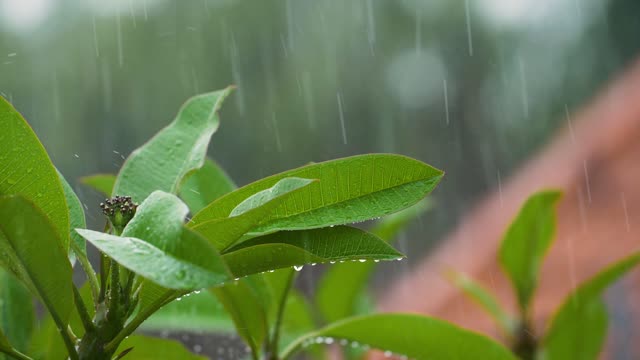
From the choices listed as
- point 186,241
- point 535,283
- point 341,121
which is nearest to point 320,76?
point 341,121

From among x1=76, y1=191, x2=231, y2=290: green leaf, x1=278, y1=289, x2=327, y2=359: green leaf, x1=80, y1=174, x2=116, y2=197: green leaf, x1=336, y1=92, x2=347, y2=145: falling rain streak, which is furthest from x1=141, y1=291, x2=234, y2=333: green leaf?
x1=336, y1=92, x2=347, y2=145: falling rain streak

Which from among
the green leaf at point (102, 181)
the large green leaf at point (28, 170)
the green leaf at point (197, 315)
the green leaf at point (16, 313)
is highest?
the large green leaf at point (28, 170)

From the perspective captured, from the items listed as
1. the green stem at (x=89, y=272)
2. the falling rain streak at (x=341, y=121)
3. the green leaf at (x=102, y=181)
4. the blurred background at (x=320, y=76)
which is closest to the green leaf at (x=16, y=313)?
the green leaf at (x=102, y=181)

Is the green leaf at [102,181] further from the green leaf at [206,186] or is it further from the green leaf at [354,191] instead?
the green leaf at [354,191]

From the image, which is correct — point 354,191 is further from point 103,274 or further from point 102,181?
point 102,181

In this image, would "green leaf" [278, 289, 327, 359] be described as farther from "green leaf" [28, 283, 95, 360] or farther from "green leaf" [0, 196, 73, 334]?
"green leaf" [0, 196, 73, 334]

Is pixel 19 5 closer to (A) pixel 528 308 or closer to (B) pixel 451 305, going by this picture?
(B) pixel 451 305
